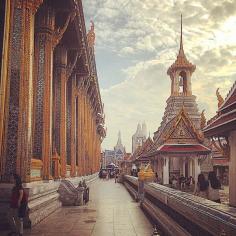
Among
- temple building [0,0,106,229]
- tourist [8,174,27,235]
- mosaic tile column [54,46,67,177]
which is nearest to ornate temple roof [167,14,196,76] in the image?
temple building [0,0,106,229]

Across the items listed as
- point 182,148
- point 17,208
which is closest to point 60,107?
point 17,208

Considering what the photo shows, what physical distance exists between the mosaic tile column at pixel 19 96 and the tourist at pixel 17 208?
2.27m

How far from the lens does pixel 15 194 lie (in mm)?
8172

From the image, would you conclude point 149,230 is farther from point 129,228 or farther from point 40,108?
point 40,108

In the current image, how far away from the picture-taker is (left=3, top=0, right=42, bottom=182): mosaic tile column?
1052 cm

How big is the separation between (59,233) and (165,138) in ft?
60.8

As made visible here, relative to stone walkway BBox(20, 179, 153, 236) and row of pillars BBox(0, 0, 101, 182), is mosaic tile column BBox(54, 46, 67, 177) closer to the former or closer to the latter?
row of pillars BBox(0, 0, 101, 182)

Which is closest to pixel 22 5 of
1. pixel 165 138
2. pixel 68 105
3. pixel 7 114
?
pixel 7 114

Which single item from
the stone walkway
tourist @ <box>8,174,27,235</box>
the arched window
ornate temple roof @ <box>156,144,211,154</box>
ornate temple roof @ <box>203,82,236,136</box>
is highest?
the arched window

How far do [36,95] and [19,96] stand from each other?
3.56 m

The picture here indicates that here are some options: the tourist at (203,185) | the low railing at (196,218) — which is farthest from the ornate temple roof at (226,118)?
the low railing at (196,218)

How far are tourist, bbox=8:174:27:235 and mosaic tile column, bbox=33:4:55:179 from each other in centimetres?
549

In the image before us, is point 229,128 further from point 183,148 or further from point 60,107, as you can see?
point 183,148

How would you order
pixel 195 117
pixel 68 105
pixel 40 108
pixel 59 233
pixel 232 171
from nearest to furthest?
pixel 59 233
pixel 232 171
pixel 40 108
pixel 68 105
pixel 195 117
